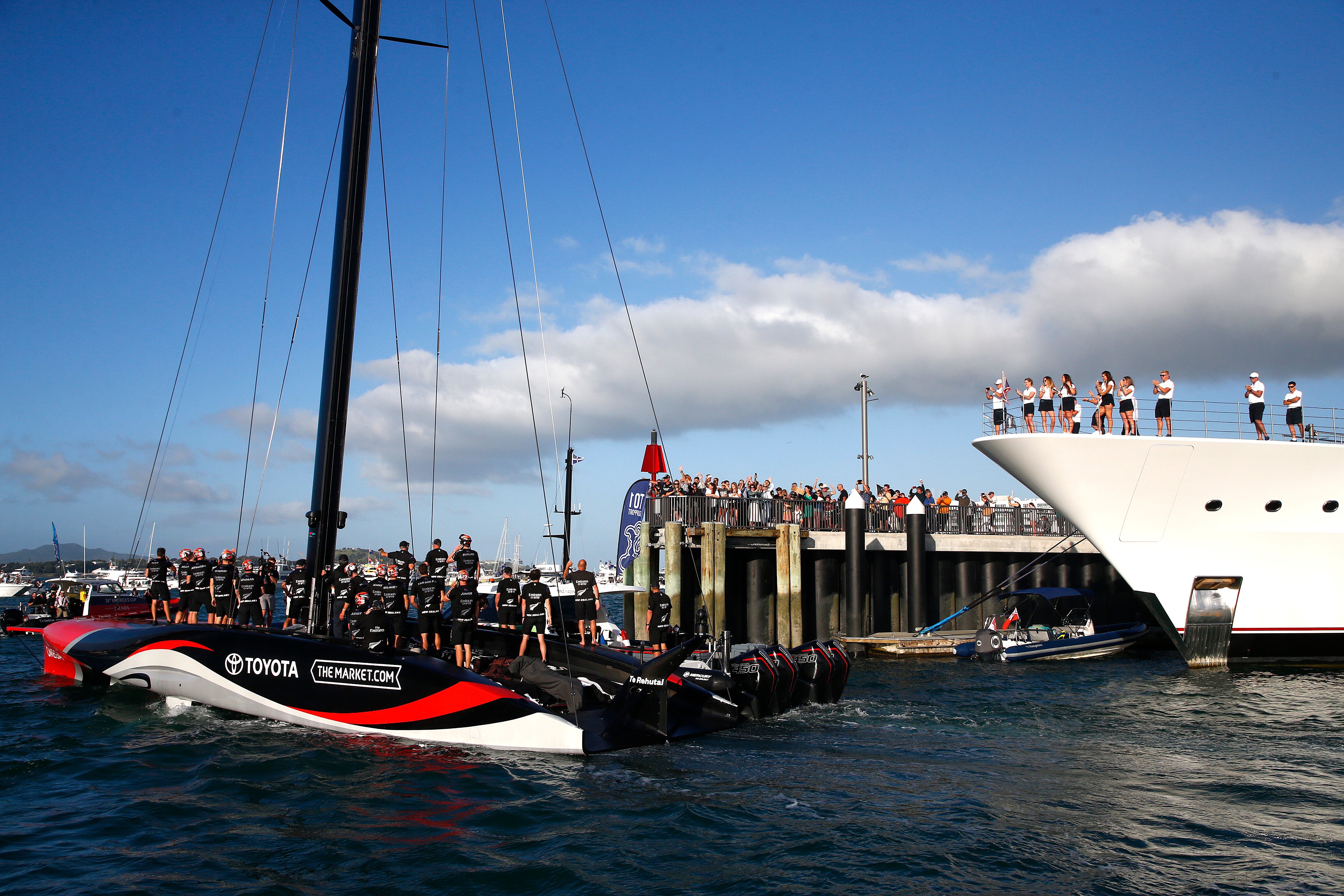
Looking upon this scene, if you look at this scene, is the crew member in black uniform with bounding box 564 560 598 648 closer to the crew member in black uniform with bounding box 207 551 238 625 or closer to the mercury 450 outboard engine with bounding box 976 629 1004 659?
the crew member in black uniform with bounding box 207 551 238 625

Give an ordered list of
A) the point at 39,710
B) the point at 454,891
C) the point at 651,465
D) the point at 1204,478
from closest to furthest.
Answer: the point at 454,891 < the point at 39,710 < the point at 1204,478 < the point at 651,465

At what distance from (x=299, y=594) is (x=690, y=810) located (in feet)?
23.8

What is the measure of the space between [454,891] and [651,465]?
1660 cm

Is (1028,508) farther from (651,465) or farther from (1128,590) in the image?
(651,465)

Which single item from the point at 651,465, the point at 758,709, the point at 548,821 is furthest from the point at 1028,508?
the point at 548,821

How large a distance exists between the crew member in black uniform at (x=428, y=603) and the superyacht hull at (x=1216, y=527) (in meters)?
11.3

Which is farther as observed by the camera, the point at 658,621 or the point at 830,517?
the point at 830,517

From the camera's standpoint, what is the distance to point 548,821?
23.2ft

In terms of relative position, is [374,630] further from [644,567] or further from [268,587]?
[644,567]

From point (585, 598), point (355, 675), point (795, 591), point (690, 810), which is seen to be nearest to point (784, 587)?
point (795, 591)

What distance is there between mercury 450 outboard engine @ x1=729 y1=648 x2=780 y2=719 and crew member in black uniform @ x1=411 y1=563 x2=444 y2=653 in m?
4.00

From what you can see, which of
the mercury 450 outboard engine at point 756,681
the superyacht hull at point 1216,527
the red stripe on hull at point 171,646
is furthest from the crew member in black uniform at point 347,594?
the superyacht hull at point 1216,527

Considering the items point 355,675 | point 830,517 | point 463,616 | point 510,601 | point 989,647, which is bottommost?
point 989,647

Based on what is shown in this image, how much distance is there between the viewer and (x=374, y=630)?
10898 mm
